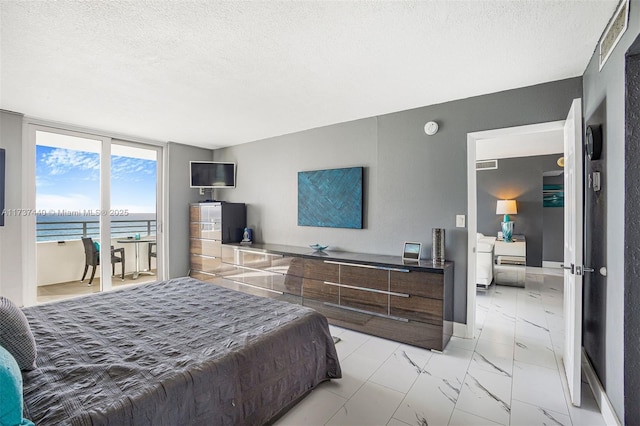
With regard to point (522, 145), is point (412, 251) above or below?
below

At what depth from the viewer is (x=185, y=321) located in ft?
6.74

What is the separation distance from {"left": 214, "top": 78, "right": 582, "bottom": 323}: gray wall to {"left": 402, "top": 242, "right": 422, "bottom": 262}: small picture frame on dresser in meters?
0.19

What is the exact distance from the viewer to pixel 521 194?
6.54m

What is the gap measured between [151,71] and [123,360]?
2.16 metres

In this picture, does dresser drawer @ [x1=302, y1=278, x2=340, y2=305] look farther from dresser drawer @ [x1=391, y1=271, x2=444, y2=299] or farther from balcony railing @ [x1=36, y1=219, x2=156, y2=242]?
balcony railing @ [x1=36, y1=219, x2=156, y2=242]

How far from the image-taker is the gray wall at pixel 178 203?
5008mm

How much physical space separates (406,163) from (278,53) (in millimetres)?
1915

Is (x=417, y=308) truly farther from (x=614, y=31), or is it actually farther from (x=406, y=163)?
(x=614, y=31)

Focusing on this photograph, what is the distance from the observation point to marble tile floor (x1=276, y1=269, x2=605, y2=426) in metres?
1.93

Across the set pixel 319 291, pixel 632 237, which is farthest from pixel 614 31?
pixel 319 291

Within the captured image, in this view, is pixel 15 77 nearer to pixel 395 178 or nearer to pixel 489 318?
pixel 395 178

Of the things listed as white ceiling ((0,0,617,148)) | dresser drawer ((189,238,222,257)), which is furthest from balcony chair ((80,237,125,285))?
white ceiling ((0,0,617,148))

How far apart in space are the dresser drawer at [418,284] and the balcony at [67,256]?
13.5 feet

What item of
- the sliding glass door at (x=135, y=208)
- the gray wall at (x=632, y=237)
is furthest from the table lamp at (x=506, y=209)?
the sliding glass door at (x=135, y=208)
